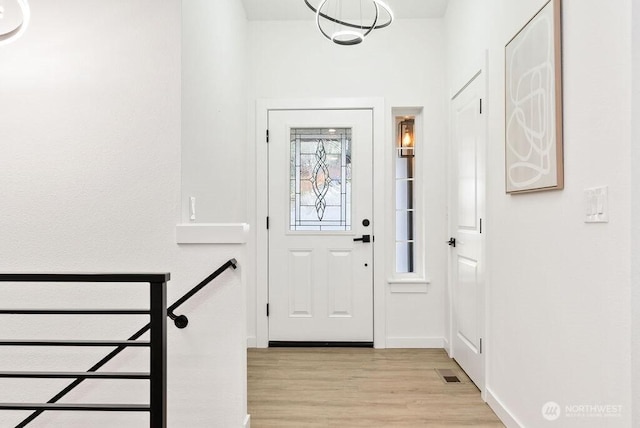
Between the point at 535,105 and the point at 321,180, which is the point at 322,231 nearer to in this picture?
the point at 321,180

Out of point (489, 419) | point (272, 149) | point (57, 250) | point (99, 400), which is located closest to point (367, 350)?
point (489, 419)

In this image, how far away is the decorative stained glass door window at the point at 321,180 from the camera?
409cm

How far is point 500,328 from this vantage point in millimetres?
2664

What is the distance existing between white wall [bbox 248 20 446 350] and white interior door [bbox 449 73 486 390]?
0.87ft

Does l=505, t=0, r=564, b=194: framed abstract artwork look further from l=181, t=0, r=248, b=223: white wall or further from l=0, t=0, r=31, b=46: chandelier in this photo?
l=0, t=0, r=31, b=46: chandelier

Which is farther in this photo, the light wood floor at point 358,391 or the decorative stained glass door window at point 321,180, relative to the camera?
the decorative stained glass door window at point 321,180

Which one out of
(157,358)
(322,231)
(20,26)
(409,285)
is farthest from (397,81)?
(157,358)

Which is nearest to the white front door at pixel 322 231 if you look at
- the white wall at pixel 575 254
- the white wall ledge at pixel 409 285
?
the white wall ledge at pixel 409 285

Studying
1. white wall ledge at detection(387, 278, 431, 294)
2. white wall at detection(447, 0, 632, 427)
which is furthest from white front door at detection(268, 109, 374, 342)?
white wall at detection(447, 0, 632, 427)

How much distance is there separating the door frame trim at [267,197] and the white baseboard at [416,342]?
98 millimetres

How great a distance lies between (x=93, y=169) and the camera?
92.8 inches

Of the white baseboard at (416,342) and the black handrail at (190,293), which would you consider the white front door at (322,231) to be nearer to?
the white baseboard at (416,342)

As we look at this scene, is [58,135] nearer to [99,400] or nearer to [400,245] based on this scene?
[99,400]

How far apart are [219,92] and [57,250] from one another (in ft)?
4.50
